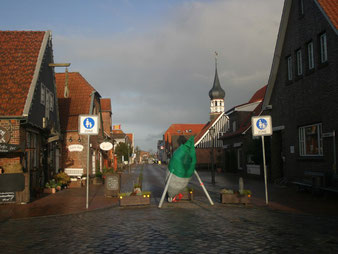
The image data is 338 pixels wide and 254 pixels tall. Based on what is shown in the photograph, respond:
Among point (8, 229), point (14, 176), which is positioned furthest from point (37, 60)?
point (8, 229)

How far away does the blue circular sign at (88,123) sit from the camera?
12.8 metres

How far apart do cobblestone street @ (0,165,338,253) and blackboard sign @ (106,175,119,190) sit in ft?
13.8

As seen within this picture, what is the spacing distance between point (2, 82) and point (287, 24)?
14360 mm

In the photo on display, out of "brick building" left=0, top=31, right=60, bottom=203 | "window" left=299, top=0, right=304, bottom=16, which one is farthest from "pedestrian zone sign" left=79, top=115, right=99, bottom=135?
"window" left=299, top=0, right=304, bottom=16

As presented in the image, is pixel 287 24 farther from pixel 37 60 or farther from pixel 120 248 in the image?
pixel 120 248

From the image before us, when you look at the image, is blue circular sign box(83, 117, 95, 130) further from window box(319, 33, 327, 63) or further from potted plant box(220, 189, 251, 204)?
window box(319, 33, 327, 63)

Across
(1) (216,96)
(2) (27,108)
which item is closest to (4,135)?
(2) (27,108)

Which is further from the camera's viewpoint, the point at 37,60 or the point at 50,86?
the point at 50,86

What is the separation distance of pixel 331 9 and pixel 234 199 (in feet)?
29.9

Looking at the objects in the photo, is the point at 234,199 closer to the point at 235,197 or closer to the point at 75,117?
the point at 235,197

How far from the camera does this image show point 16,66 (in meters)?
17.0

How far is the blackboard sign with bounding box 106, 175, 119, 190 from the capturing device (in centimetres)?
1585

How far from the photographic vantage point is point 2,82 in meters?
16.1

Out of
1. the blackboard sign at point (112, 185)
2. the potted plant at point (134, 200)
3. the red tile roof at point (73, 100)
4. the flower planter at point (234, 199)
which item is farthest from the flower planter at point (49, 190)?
the flower planter at point (234, 199)
